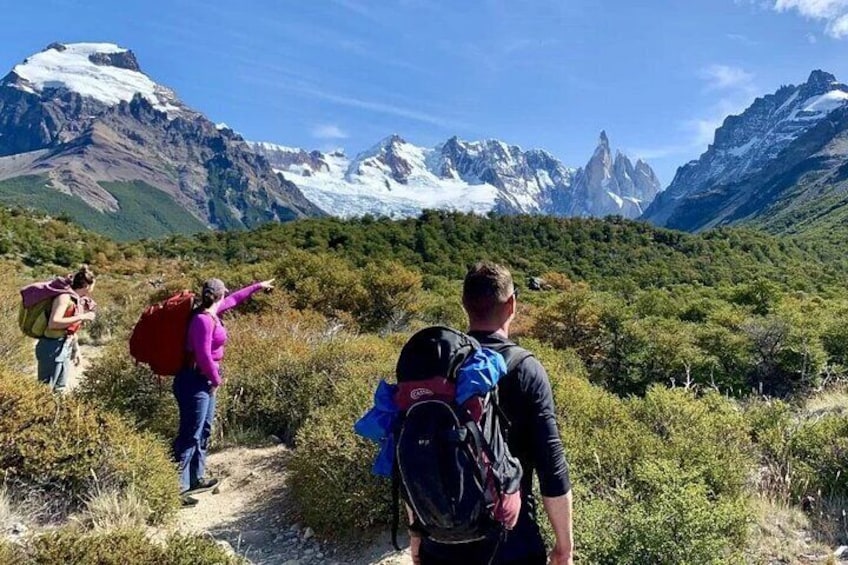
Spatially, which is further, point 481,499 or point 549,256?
point 549,256

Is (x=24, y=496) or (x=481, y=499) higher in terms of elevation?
(x=481, y=499)

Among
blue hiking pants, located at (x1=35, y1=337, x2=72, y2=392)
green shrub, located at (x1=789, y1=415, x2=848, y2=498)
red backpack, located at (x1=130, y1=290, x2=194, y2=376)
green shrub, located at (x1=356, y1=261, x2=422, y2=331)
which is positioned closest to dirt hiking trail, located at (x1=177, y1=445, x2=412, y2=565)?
red backpack, located at (x1=130, y1=290, x2=194, y2=376)

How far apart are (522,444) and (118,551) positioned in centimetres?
189

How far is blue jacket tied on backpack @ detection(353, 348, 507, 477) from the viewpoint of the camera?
6.22 feet

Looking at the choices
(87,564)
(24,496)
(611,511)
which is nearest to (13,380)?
(24,496)

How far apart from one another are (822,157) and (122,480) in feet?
698

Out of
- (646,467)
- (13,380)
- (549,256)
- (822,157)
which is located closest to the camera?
(646,467)

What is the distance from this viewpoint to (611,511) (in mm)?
3512

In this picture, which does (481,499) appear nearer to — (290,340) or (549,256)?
(290,340)

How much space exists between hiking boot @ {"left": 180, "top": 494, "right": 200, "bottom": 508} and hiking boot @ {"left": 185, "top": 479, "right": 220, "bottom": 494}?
0.20 metres

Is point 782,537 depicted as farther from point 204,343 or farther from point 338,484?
point 204,343

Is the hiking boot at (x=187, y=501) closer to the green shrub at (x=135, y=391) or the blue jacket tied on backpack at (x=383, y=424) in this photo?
the green shrub at (x=135, y=391)

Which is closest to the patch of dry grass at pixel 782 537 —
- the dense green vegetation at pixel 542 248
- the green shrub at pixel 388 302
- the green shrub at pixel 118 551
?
the green shrub at pixel 118 551

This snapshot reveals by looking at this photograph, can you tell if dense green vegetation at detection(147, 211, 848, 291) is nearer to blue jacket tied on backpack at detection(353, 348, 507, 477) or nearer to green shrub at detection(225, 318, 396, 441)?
green shrub at detection(225, 318, 396, 441)
